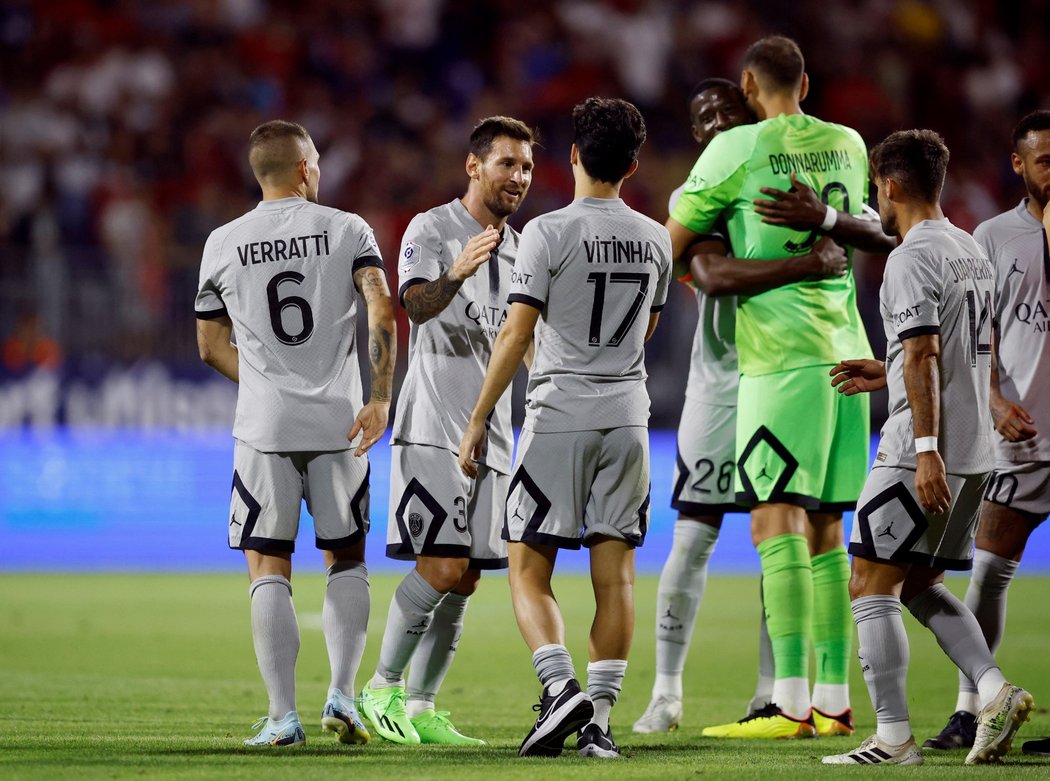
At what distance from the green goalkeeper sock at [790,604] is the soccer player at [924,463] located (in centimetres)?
73

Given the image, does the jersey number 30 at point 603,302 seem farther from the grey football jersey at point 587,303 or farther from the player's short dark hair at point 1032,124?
the player's short dark hair at point 1032,124

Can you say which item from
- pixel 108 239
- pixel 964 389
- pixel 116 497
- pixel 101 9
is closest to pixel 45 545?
pixel 116 497

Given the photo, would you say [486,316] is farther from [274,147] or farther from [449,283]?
[274,147]

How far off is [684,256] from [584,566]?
25.9 ft

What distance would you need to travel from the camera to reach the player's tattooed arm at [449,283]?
5602mm

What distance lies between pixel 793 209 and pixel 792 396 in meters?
0.79

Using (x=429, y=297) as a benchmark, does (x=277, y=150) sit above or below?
above

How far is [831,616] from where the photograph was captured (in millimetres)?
6484

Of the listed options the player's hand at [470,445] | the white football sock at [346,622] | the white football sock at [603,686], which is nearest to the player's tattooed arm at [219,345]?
the white football sock at [346,622]

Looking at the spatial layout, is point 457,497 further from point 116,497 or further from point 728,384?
point 116,497

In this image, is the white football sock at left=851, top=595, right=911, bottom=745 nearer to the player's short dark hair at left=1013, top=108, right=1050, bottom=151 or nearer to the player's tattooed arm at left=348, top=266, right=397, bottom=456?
the player's tattooed arm at left=348, top=266, right=397, bottom=456

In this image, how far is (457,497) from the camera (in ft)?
19.5

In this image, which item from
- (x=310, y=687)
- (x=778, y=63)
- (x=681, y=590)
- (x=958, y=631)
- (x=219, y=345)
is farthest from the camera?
(x=310, y=687)

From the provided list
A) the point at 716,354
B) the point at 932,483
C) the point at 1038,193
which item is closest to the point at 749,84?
the point at 716,354
